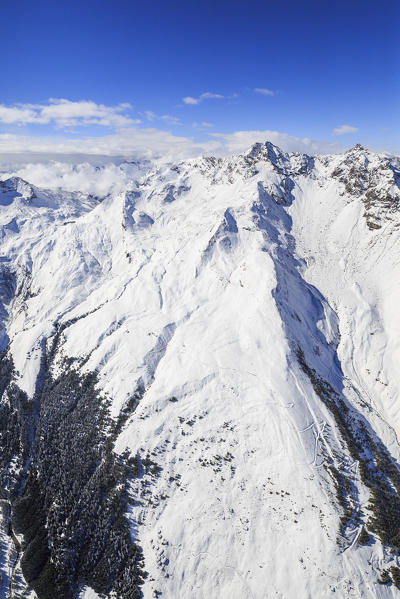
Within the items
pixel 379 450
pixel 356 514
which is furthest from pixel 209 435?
pixel 379 450

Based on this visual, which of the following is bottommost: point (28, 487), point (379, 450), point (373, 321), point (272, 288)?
point (28, 487)

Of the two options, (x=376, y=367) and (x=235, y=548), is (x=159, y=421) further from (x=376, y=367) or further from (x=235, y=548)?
(x=376, y=367)

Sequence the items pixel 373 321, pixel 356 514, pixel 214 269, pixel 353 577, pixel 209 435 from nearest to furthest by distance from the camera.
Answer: pixel 353 577 → pixel 356 514 → pixel 209 435 → pixel 373 321 → pixel 214 269

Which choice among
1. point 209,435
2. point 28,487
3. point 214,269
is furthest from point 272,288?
point 28,487

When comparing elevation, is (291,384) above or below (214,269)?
below

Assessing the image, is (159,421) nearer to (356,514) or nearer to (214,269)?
(356,514)

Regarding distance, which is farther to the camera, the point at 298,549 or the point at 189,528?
the point at 189,528

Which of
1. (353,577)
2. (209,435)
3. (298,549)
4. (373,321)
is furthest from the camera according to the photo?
(373,321)
